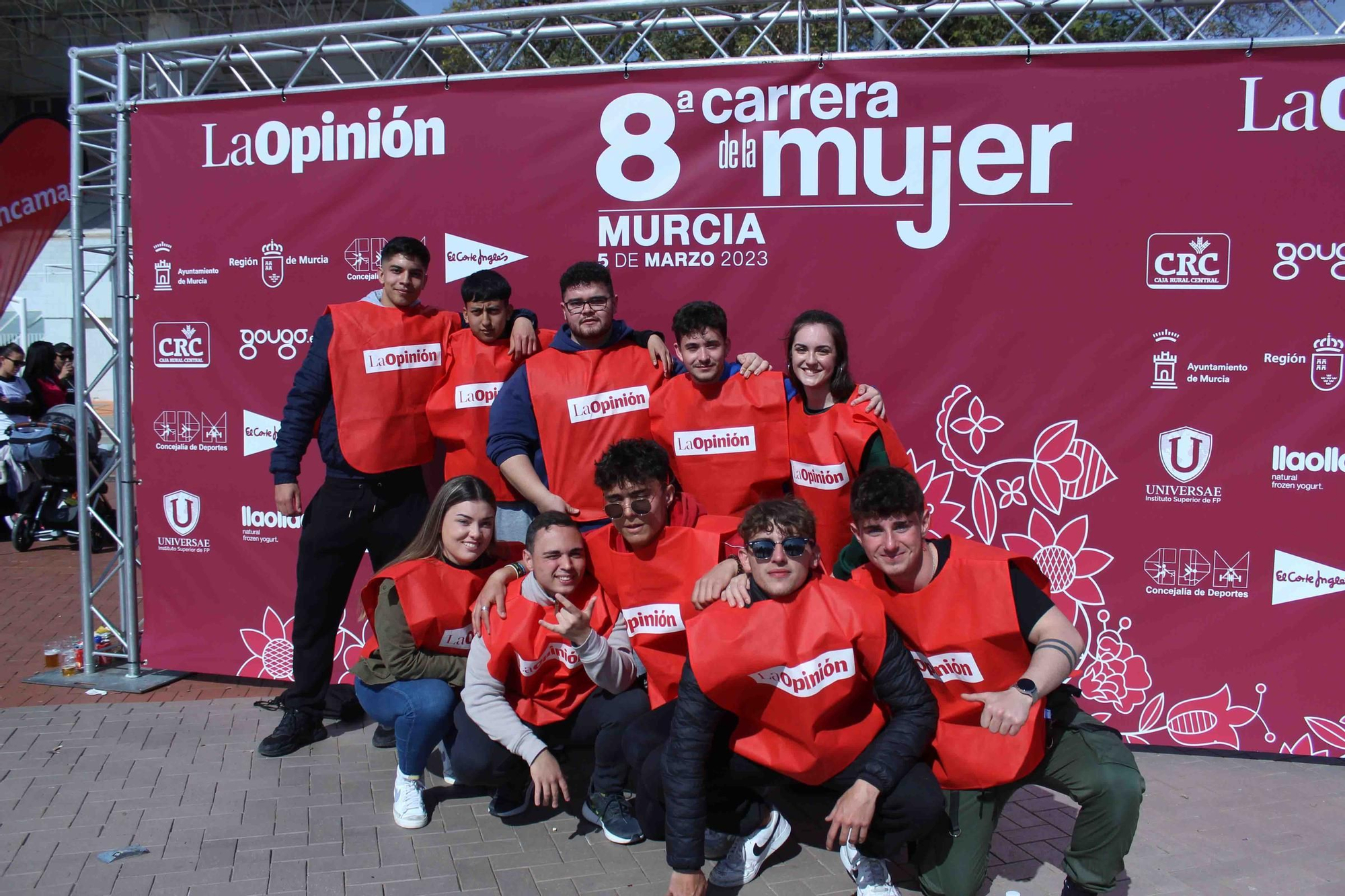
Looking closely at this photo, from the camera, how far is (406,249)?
429 centimetres

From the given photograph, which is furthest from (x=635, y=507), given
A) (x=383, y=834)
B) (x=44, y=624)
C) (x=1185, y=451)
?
(x=44, y=624)

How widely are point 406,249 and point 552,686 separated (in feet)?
6.35

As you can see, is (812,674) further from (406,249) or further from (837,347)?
(406,249)

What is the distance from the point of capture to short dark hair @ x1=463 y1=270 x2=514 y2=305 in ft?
13.6

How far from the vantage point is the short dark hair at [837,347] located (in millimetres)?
3533

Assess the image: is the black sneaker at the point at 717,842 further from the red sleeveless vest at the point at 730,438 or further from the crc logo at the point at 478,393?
the crc logo at the point at 478,393

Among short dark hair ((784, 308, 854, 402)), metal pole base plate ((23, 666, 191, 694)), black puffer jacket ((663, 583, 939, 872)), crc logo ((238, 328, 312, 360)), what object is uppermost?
crc logo ((238, 328, 312, 360))

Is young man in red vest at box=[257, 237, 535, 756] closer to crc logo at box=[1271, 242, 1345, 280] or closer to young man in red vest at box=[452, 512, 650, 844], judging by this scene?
young man in red vest at box=[452, 512, 650, 844]

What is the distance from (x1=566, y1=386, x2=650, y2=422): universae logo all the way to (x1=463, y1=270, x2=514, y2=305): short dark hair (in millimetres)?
615

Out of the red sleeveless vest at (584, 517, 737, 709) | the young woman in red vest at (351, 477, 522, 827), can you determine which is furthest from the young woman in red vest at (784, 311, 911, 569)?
the young woman in red vest at (351, 477, 522, 827)

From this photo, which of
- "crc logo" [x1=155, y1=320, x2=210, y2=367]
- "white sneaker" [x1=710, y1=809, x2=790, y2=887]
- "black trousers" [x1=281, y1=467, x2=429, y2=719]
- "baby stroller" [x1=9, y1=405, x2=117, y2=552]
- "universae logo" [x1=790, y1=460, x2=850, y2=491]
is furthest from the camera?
"baby stroller" [x1=9, y1=405, x2=117, y2=552]

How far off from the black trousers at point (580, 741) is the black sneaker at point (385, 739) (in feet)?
2.83

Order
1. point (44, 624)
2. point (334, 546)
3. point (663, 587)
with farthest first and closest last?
point (44, 624) < point (334, 546) < point (663, 587)

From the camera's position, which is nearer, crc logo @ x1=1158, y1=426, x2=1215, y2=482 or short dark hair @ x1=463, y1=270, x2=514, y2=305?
short dark hair @ x1=463, y1=270, x2=514, y2=305
